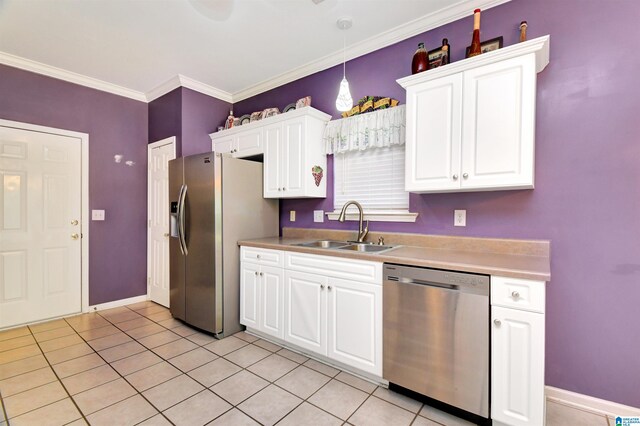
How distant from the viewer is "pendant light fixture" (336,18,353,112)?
2.01 meters

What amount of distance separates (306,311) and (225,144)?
7.26 ft

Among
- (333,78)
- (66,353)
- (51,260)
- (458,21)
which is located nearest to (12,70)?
(51,260)

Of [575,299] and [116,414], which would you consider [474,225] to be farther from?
[116,414]

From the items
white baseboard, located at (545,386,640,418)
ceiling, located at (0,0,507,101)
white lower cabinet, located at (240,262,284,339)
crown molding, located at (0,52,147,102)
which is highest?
ceiling, located at (0,0,507,101)

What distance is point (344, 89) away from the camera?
2010 millimetres

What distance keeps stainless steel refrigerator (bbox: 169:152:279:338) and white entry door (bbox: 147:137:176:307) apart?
22.7 inches

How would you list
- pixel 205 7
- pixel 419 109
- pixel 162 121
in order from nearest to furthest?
pixel 419 109
pixel 205 7
pixel 162 121

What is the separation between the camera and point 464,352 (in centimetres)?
157

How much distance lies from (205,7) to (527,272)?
9.00 feet

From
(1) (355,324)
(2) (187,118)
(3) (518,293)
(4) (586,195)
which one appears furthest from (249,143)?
(4) (586,195)

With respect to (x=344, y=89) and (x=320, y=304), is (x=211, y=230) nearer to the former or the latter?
(x=320, y=304)

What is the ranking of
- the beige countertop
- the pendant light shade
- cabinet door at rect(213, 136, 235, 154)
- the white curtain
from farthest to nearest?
cabinet door at rect(213, 136, 235, 154) < the white curtain < the pendant light shade < the beige countertop

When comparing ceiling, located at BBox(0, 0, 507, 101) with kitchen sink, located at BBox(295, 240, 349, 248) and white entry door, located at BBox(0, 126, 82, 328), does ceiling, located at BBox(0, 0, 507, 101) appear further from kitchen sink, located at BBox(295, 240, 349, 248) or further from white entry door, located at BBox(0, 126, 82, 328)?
kitchen sink, located at BBox(295, 240, 349, 248)

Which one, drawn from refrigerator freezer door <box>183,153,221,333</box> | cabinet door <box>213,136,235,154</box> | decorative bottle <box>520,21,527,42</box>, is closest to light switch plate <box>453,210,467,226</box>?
decorative bottle <box>520,21,527,42</box>
